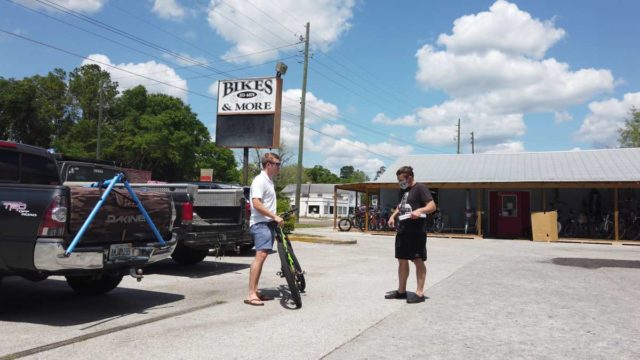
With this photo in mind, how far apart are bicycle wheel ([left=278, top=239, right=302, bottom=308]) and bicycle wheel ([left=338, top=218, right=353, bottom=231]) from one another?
21263mm

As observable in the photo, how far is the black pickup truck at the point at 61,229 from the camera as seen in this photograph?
491 cm

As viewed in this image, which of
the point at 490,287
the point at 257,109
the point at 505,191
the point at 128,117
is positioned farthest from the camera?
the point at 128,117

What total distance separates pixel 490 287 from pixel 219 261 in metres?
5.72

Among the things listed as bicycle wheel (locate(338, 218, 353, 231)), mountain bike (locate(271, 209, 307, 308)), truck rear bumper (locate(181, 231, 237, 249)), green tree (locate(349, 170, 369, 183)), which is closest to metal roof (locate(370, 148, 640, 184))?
bicycle wheel (locate(338, 218, 353, 231))

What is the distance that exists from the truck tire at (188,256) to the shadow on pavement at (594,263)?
844 centimetres

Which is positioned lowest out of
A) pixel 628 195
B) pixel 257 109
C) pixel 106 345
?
pixel 106 345

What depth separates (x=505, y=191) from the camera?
85.2ft

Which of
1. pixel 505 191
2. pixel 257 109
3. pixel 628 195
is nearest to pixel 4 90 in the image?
pixel 257 109

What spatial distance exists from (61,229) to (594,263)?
12.1 m

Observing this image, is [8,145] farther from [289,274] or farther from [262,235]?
[289,274]

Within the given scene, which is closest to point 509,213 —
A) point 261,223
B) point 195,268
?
point 195,268

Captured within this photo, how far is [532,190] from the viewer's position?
25.5 m

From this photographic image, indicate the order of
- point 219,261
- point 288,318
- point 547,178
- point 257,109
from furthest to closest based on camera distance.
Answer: point 547,178, point 257,109, point 219,261, point 288,318

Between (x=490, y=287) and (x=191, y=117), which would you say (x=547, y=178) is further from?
(x=191, y=117)
